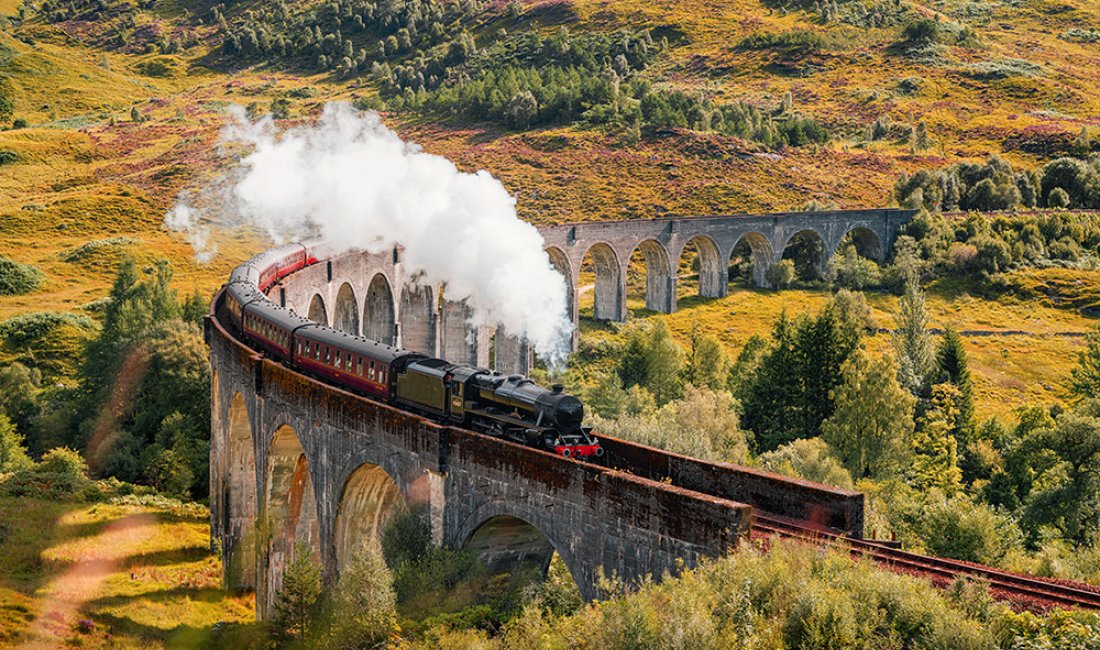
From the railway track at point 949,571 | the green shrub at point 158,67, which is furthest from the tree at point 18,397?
the green shrub at point 158,67

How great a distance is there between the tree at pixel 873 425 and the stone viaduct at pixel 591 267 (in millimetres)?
19766

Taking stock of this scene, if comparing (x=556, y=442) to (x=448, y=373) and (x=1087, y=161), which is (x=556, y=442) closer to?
(x=448, y=373)

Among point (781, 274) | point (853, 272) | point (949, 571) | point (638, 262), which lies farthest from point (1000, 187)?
point (949, 571)

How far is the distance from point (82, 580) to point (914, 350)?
2014 inches

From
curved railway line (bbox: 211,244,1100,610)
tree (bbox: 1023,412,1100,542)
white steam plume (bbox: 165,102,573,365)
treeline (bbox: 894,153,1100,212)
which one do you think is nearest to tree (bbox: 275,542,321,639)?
curved railway line (bbox: 211,244,1100,610)

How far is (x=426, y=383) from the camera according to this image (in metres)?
30.2

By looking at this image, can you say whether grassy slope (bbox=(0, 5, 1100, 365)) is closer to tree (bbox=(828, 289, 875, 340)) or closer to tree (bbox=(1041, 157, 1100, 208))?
tree (bbox=(828, 289, 875, 340))

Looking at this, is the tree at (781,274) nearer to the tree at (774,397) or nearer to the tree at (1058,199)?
the tree at (1058,199)

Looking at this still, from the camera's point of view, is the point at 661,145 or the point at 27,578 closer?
the point at 27,578

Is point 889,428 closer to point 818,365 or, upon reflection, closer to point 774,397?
point 818,365

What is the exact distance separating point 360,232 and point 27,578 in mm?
26466

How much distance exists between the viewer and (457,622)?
75.8 ft

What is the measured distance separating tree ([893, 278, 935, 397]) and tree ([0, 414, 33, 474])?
158ft

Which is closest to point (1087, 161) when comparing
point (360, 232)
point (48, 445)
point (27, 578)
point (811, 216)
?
point (811, 216)
